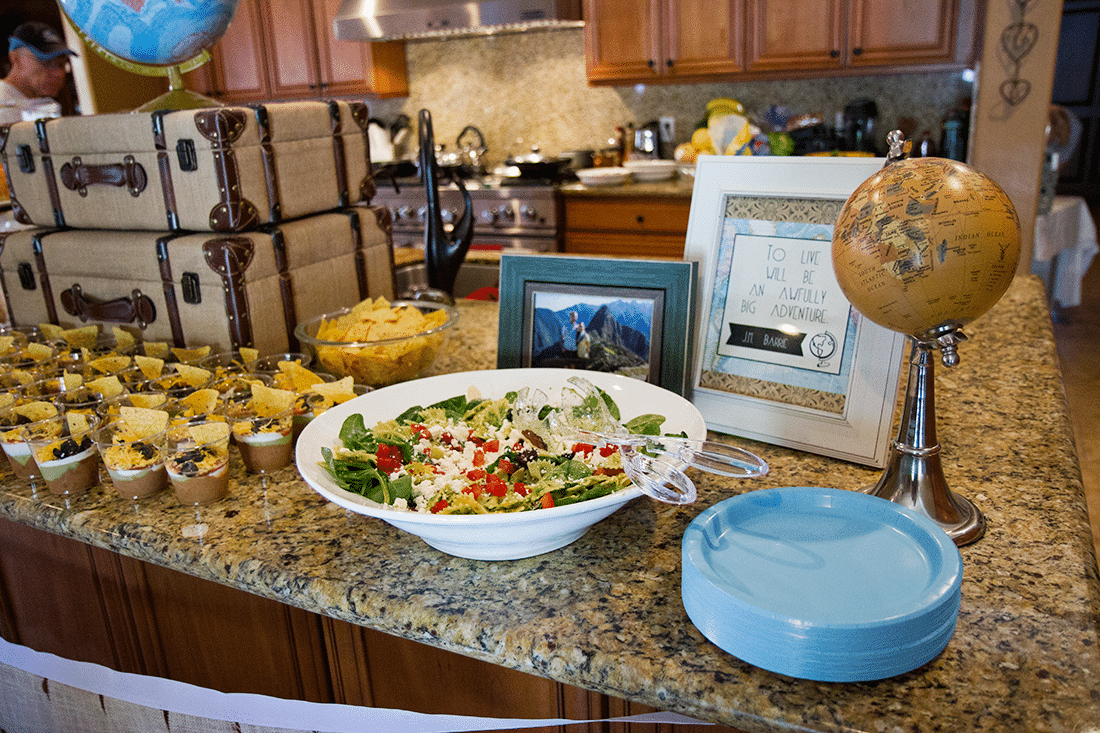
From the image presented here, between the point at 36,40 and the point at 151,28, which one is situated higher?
the point at 36,40

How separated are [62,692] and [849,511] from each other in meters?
1.13

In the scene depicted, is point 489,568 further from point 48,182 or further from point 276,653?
point 48,182

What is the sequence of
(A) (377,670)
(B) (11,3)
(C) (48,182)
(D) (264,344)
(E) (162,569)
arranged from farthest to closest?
(B) (11,3) < (C) (48,182) < (D) (264,344) < (E) (162,569) < (A) (377,670)

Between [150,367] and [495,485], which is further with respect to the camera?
[150,367]

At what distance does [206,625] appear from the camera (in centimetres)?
104

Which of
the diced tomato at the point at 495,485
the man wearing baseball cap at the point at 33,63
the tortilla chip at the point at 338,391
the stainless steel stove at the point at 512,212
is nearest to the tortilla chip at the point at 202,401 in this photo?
the tortilla chip at the point at 338,391

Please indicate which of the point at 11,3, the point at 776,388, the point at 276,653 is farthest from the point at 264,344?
the point at 11,3

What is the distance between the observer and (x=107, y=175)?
1373 millimetres

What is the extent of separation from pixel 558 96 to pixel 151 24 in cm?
361

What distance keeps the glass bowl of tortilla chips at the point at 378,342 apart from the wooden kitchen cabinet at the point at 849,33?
122 inches

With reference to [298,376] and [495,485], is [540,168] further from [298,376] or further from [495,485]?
[495,485]

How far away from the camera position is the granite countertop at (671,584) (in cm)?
60

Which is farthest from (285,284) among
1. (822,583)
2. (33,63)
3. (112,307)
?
(33,63)

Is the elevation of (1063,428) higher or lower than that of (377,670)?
higher
